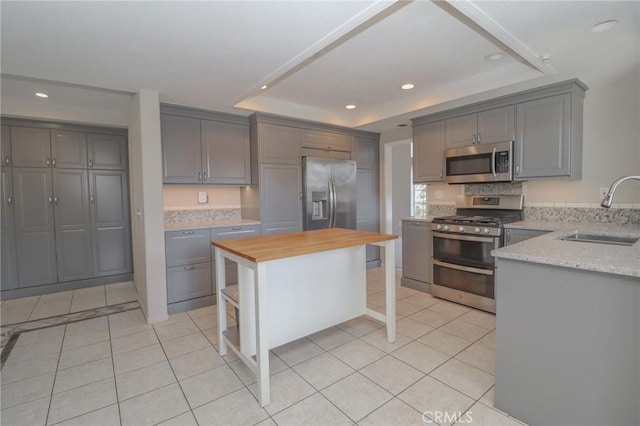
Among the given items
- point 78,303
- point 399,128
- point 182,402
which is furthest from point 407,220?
point 78,303

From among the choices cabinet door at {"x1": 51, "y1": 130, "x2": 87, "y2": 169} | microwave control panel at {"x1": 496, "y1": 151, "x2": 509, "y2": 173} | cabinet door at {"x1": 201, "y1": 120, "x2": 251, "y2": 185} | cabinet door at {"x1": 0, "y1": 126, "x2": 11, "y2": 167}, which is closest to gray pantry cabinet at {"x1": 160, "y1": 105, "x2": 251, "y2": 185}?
cabinet door at {"x1": 201, "y1": 120, "x2": 251, "y2": 185}

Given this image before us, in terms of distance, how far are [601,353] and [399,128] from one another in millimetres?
3911

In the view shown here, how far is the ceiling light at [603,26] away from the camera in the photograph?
6.90ft

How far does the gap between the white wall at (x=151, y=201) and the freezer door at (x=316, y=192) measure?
1797 millimetres

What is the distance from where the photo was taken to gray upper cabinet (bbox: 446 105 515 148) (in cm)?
322

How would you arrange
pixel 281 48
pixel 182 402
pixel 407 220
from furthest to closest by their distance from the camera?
pixel 407 220
pixel 281 48
pixel 182 402

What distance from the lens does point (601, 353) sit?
1.45 metres

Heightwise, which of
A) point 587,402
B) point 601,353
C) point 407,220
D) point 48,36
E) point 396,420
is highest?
point 48,36

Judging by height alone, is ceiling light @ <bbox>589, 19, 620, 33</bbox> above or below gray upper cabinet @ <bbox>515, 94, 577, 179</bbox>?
above

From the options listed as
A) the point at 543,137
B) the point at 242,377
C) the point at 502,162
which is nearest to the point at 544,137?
the point at 543,137

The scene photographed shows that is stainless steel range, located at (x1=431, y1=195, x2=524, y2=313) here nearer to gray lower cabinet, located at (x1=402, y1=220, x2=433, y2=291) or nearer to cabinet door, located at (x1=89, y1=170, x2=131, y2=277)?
gray lower cabinet, located at (x1=402, y1=220, x2=433, y2=291)

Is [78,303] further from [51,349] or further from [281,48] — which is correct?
[281,48]

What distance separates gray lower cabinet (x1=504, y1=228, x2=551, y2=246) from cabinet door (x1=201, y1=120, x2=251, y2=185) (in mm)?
3020

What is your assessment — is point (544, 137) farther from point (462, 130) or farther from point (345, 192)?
point (345, 192)
